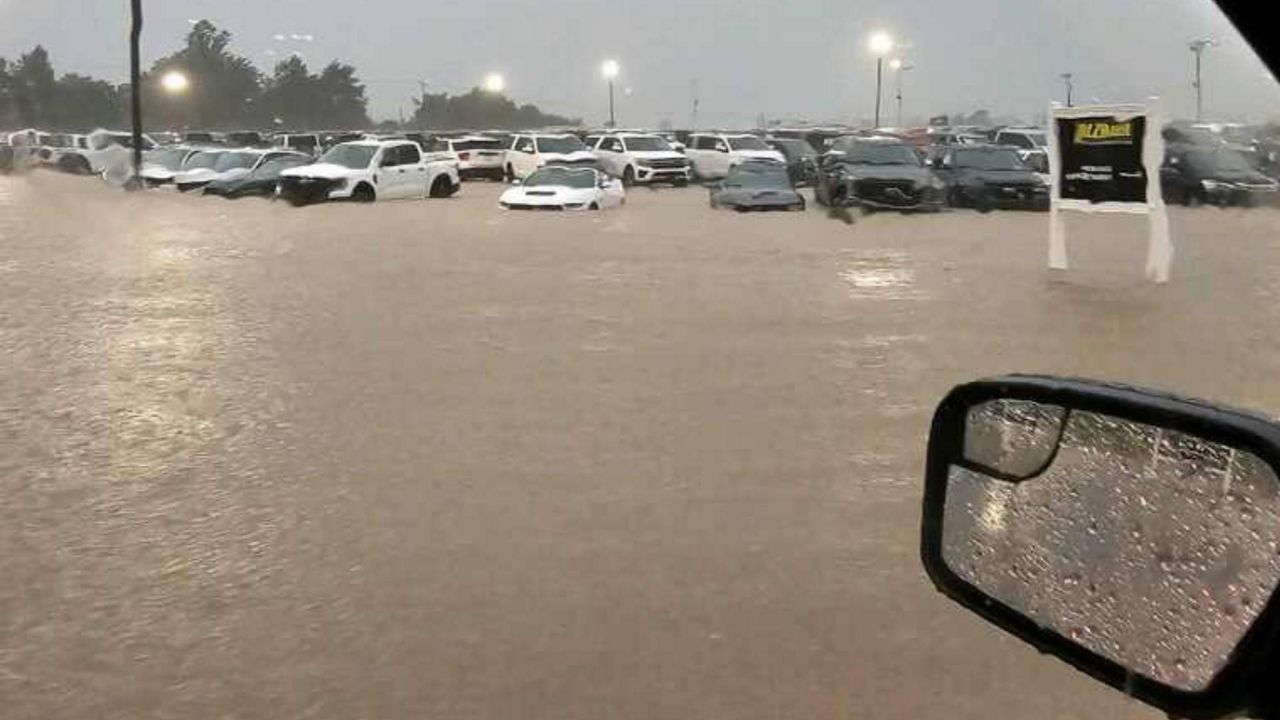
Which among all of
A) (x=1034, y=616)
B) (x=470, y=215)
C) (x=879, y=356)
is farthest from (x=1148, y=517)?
(x=470, y=215)

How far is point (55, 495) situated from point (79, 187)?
825 inches

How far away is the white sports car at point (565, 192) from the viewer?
25.6m

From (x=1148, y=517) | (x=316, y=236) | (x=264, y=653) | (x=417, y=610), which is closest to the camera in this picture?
(x=1148, y=517)

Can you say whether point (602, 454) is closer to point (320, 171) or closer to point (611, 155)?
point (320, 171)

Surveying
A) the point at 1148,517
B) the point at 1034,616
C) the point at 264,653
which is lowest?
the point at 264,653

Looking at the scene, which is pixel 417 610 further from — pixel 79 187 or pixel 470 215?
pixel 79 187

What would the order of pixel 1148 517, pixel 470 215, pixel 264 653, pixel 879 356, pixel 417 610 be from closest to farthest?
pixel 1148 517 → pixel 264 653 → pixel 417 610 → pixel 879 356 → pixel 470 215

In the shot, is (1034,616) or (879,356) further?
(879,356)

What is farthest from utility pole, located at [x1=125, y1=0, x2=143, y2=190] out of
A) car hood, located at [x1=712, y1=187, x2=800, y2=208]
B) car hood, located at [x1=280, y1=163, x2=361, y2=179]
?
car hood, located at [x1=712, y1=187, x2=800, y2=208]

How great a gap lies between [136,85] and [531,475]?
61.8ft

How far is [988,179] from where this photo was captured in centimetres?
2453

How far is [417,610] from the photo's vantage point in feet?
16.0

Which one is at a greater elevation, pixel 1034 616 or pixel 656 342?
pixel 1034 616

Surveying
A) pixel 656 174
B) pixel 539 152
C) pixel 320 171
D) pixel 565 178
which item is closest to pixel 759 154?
pixel 656 174
